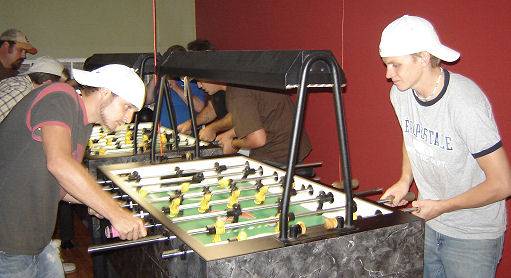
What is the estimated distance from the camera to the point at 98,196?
2.04 m

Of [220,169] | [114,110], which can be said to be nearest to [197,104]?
[220,169]

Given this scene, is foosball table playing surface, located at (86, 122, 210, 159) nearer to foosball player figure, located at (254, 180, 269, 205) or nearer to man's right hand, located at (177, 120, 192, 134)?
man's right hand, located at (177, 120, 192, 134)

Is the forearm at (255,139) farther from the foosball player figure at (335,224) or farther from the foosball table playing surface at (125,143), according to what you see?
the foosball player figure at (335,224)

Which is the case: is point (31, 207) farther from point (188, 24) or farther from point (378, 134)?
point (188, 24)

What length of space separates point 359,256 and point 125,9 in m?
6.42

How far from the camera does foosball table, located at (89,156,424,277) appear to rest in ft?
5.51

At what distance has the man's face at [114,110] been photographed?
223 cm

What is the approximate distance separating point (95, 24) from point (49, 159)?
5.73m

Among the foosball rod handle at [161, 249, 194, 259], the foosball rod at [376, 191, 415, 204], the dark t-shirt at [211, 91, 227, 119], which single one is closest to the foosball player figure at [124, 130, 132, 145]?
the dark t-shirt at [211, 91, 227, 119]

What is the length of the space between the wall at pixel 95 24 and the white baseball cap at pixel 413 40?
19.3 ft

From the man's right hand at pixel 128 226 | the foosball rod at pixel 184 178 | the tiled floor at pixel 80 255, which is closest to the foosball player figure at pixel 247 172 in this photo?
the foosball rod at pixel 184 178

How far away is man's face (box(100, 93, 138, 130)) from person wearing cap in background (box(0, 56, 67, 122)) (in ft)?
4.65

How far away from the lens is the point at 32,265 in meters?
2.24

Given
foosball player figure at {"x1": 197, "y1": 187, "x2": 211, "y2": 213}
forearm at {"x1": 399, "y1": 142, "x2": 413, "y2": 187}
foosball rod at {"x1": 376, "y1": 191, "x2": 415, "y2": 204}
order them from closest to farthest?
foosball player figure at {"x1": 197, "y1": 187, "x2": 211, "y2": 213}
foosball rod at {"x1": 376, "y1": 191, "x2": 415, "y2": 204}
forearm at {"x1": 399, "y1": 142, "x2": 413, "y2": 187}
